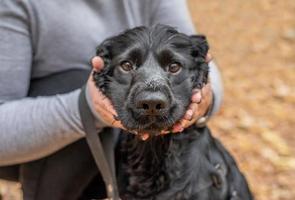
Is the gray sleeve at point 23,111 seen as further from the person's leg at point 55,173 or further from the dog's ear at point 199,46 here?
the dog's ear at point 199,46

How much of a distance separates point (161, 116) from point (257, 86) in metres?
3.09

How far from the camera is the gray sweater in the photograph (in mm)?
2232

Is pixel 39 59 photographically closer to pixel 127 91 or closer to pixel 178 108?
pixel 127 91

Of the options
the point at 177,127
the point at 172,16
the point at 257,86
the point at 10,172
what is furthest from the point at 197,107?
the point at 257,86

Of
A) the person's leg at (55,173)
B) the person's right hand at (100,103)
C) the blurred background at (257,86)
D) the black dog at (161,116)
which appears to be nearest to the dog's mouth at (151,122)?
the black dog at (161,116)

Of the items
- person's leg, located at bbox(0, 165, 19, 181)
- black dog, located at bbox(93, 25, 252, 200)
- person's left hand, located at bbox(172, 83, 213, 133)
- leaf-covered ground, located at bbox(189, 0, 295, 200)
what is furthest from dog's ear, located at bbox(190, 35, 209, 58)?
leaf-covered ground, located at bbox(189, 0, 295, 200)

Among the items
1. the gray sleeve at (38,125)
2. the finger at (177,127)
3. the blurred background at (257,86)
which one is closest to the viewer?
the finger at (177,127)

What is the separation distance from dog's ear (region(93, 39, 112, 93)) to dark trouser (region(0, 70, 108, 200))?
13.6 inches

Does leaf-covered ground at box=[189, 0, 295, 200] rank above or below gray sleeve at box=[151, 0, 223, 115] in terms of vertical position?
below

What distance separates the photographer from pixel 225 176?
229cm

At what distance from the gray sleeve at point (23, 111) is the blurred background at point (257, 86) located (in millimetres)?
1446

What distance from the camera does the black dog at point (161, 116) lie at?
1.92 metres

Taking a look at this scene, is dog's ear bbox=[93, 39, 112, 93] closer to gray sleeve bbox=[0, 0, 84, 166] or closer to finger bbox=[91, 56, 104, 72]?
finger bbox=[91, 56, 104, 72]

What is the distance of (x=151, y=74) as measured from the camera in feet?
6.35
